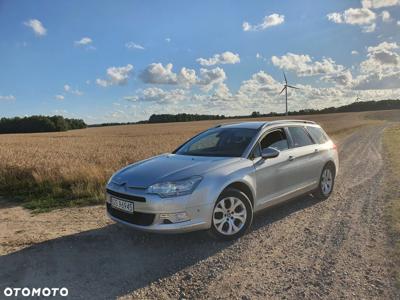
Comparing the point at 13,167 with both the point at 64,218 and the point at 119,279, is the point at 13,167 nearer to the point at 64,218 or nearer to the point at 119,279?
the point at 64,218

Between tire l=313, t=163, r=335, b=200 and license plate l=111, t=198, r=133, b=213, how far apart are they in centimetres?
393

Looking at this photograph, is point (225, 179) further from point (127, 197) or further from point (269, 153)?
point (127, 197)

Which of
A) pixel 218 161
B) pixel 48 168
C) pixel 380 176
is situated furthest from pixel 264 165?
pixel 48 168

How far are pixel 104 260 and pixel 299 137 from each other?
4111 millimetres

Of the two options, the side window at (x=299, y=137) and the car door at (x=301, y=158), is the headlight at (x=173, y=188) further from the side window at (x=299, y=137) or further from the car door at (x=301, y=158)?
the side window at (x=299, y=137)

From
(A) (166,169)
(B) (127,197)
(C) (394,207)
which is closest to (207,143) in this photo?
(A) (166,169)

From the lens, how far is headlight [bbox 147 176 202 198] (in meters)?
4.72

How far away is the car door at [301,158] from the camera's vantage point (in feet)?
21.1

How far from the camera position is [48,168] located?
9.75 metres

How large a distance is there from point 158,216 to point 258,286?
1.52m

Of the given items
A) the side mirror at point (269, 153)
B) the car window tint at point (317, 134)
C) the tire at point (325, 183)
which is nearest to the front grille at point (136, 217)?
the side mirror at point (269, 153)

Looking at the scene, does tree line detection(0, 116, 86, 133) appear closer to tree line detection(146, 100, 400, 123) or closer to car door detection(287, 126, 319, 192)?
tree line detection(146, 100, 400, 123)

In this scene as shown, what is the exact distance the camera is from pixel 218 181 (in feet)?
16.2

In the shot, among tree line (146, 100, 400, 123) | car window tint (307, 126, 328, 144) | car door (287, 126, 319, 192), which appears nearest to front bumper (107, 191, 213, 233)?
car door (287, 126, 319, 192)
